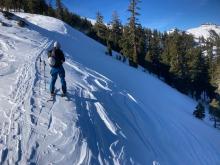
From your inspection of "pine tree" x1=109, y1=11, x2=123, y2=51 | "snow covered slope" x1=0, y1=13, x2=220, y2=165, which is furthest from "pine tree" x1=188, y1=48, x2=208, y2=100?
"snow covered slope" x1=0, y1=13, x2=220, y2=165

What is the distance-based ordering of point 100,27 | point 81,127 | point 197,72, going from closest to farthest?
point 81,127 → point 197,72 → point 100,27

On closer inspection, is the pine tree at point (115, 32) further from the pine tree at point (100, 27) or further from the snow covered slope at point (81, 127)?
the snow covered slope at point (81, 127)

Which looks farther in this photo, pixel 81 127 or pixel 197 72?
pixel 197 72

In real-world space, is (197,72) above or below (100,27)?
below

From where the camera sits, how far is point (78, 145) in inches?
372

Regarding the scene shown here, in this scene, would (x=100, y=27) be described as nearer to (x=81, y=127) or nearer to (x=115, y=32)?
(x=115, y=32)

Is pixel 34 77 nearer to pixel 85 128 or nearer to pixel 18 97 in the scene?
pixel 18 97

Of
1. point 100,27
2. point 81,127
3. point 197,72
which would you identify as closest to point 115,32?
point 100,27

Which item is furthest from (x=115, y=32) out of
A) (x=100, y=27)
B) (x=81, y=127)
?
(x=81, y=127)

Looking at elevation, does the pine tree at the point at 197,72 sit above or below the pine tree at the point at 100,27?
below

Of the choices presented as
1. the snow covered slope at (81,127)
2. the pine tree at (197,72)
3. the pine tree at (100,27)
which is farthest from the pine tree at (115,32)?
the snow covered slope at (81,127)

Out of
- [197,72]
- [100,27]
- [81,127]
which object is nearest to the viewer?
[81,127]

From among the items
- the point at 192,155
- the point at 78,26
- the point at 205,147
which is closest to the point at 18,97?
the point at 192,155

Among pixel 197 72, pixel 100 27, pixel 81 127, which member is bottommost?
pixel 197 72
